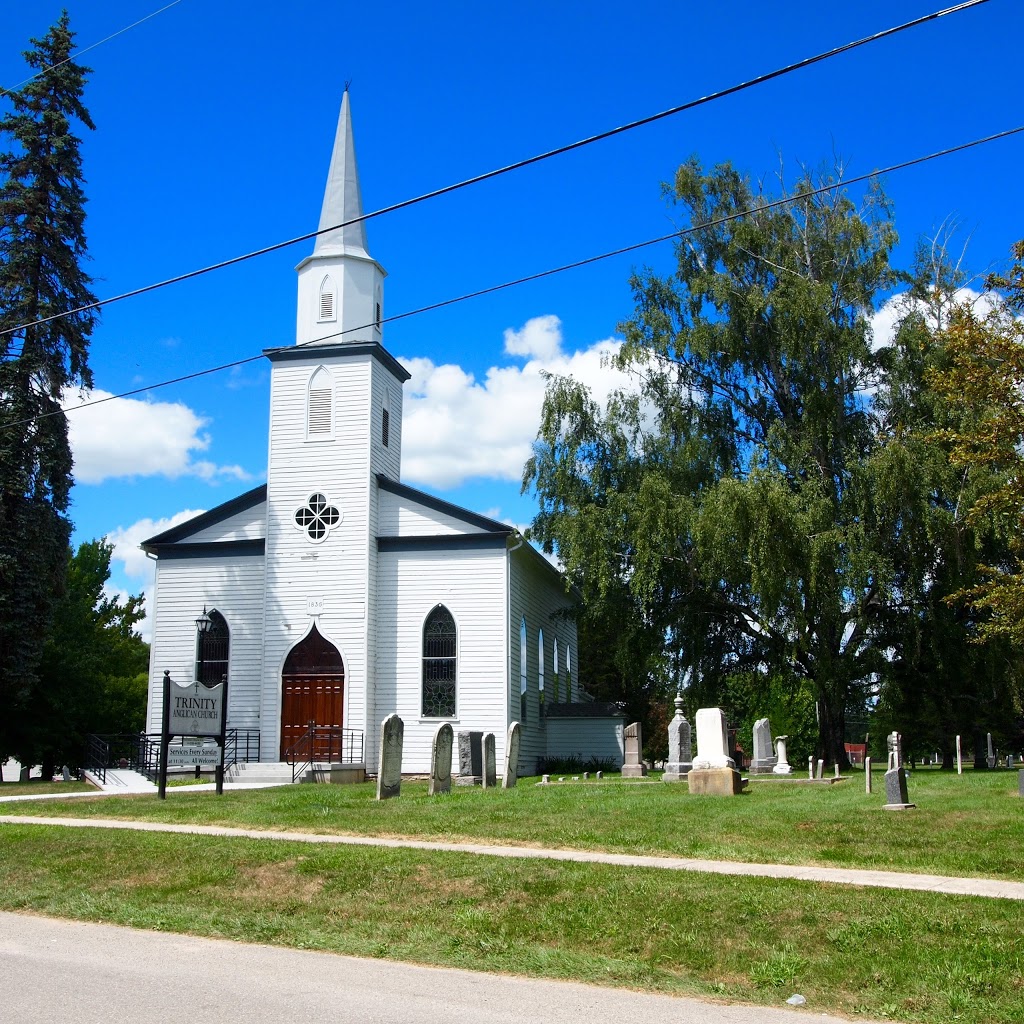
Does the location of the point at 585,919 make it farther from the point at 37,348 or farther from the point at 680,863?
the point at 37,348

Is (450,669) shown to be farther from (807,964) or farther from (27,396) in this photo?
(807,964)

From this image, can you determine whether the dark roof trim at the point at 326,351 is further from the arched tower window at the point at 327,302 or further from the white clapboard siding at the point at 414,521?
the white clapboard siding at the point at 414,521

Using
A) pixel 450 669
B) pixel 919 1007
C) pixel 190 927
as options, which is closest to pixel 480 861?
pixel 190 927

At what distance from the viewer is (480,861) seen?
34.0ft

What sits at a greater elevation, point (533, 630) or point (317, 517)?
point (317, 517)

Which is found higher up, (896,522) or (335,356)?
(335,356)

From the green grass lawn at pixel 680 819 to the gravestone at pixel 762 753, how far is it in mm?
10667

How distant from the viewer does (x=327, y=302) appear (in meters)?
30.2

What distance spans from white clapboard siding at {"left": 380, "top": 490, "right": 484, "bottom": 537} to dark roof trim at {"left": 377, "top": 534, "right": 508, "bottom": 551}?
0.42 feet

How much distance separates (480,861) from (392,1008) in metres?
3.79

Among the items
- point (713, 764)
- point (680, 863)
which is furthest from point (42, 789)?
point (680, 863)

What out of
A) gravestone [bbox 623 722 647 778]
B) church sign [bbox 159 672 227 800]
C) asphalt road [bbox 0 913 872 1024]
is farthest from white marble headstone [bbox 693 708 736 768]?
asphalt road [bbox 0 913 872 1024]

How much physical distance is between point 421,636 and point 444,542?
252 cm

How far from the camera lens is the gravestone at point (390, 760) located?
705 inches
